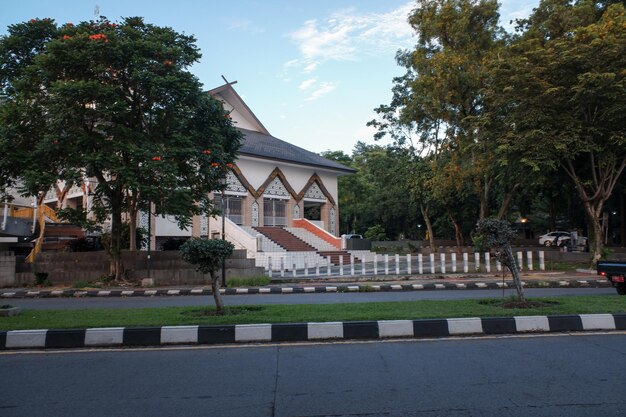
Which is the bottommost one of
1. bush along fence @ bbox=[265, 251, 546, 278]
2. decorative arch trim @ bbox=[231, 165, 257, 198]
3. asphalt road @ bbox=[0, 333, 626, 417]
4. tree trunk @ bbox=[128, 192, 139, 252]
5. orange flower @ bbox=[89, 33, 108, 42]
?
asphalt road @ bbox=[0, 333, 626, 417]

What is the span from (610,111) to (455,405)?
58.5 feet

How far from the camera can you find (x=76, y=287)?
16.9 meters

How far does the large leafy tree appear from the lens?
14594 mm

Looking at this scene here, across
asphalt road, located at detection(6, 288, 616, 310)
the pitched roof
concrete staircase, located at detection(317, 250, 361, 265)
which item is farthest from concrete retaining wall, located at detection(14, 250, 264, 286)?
the pitched roof

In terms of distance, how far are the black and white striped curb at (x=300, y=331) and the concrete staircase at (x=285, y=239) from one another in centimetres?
1923

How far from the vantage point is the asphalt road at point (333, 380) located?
4.05m

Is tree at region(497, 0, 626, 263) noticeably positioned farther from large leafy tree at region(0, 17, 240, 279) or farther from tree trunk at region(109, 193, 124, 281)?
tree trunk at region(109, 193, 124, 281)

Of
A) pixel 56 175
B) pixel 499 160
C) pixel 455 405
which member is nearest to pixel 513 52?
pixel 499 160

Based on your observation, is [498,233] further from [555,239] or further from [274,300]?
[555,239]

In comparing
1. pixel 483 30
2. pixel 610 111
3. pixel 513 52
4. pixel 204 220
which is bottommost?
pixel 204 220

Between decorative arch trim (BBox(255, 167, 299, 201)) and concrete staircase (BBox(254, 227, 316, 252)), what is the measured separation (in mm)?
2354

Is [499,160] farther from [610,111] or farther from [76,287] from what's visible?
[76,287]

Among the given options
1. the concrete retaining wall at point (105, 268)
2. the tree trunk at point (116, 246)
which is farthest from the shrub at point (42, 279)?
the tree trunk at point (116, 246)

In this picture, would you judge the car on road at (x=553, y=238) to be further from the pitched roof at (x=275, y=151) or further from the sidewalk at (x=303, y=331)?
the sidewalk at (x=303, y=331)
